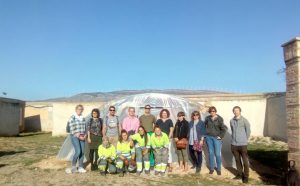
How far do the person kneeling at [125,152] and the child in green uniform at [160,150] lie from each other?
2.01ft

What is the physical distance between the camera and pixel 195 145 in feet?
33.4

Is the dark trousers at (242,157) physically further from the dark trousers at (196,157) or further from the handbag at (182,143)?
the handbag at (182,143)

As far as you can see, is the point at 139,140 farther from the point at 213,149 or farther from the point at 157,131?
the point at 213,149

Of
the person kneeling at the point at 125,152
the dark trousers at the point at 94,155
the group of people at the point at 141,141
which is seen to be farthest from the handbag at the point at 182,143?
the dark trousers at the point at 94,155

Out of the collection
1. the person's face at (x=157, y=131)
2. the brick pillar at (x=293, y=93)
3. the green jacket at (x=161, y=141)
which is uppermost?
the brick pillar at (x=293, y=93)

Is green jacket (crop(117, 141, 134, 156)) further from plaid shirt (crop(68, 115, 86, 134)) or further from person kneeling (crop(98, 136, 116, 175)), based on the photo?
plaid shirt (crop(68, 115, 86, 134))

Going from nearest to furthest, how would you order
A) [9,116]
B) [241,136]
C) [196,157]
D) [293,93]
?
1. [293,93]
2. [241,136]
3. [196,157]
4. [9,116]

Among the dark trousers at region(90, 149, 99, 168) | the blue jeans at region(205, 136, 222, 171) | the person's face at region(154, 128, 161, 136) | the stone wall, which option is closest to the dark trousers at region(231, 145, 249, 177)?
the blue jeans at region(205, 136, 222, 171)

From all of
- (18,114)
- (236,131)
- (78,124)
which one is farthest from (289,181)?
(18,114)

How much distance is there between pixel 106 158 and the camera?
9.67m

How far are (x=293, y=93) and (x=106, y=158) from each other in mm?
4494

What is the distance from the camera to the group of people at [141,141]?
9797 millimetres

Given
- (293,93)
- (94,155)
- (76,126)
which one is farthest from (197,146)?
(76,126)

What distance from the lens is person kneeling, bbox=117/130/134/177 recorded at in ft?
31.9
